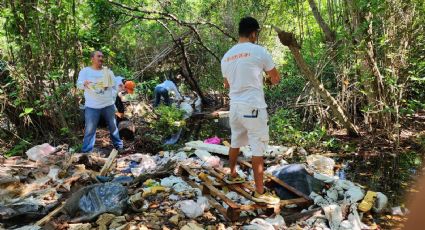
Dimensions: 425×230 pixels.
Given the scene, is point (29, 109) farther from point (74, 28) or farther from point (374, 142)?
point (374, 142)

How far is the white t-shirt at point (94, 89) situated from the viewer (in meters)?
5.75

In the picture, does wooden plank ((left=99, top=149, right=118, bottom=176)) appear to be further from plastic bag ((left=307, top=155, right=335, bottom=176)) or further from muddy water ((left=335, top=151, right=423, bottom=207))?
muddy water ((left=335, top=151, right=423, bottom=207))

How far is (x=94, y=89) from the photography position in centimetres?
579

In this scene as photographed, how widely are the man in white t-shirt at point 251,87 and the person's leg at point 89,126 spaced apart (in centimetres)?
281

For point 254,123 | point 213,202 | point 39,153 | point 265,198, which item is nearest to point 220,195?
point 213,202

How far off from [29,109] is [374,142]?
580cm

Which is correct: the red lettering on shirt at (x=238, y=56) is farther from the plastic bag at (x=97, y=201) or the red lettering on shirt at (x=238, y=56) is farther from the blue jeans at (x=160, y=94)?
the blue jeans at (x=160, y=94)

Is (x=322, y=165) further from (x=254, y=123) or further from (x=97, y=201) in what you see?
(x=97, y=201)

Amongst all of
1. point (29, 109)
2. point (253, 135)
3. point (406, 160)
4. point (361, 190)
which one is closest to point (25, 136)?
point (29, 109)

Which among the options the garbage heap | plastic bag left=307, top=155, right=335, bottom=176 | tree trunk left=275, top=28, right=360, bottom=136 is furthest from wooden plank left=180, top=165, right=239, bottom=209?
tree trunk left=275, top=28, right=360, bottom=136

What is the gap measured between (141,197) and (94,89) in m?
2.36

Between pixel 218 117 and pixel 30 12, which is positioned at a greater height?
pixel 30 12

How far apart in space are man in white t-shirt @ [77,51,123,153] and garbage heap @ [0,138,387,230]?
51cm

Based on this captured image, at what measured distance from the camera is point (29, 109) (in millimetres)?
6262
